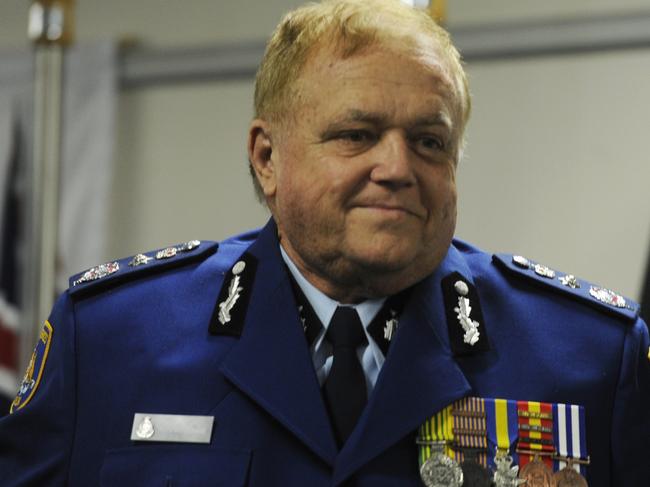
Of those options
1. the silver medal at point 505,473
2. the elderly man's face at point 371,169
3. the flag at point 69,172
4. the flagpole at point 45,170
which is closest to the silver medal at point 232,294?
the elderly man's face at point 371,169

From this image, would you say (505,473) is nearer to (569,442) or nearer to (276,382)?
(569,442)

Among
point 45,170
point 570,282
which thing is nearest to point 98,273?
point 570,282

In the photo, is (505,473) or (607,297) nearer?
(505,473)

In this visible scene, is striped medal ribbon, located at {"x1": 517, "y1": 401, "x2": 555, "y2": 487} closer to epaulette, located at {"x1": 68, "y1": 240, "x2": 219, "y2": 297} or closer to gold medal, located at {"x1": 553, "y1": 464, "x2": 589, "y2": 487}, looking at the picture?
gold medal, located at {"x1": 553, "y1": 464, "x2": 589, "y2": 487}

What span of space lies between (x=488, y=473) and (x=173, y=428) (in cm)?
36

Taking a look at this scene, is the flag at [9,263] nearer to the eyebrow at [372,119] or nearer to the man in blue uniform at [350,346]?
the man in blue uniform at [350,346]

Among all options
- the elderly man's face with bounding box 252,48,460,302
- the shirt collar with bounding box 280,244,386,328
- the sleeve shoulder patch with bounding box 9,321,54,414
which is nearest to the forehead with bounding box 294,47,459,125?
the elderly man's face with bounding box 252,48,460,302

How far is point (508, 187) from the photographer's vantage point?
265cm

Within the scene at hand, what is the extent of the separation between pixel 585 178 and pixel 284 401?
1.34 m

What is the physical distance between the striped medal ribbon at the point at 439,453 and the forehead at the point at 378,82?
346 mm

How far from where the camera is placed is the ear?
1.49 meters

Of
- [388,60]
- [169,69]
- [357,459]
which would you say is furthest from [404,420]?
[169,69]

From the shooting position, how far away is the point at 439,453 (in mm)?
1365

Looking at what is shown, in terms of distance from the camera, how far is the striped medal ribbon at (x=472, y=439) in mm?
1366
